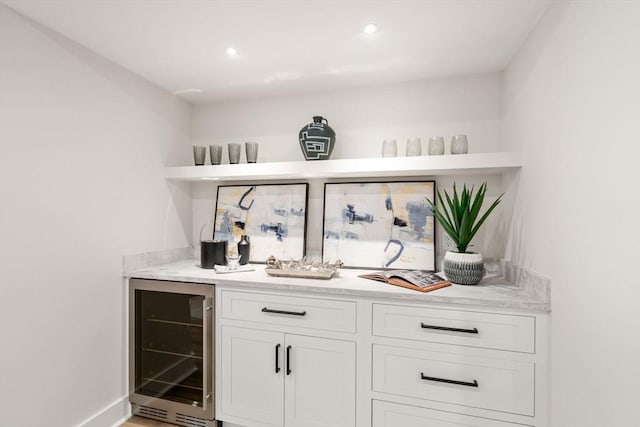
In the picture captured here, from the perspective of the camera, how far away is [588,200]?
1098mm

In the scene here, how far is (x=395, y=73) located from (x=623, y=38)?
4.31 ft

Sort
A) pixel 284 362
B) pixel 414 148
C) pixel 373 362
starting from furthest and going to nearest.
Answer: pixel 414 148 < pixel 284 362 < pixel 373 362

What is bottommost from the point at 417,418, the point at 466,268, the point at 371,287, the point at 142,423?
the point at 142,423

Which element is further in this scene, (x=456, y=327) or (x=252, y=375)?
(x=252, y=375)

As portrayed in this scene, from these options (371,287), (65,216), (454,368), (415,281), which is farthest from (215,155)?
(454,368)

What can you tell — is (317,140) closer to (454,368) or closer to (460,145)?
(460,145)

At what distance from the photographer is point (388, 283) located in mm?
1793

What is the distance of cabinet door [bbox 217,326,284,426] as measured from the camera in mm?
1782

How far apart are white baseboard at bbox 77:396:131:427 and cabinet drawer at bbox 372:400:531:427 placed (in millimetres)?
1598

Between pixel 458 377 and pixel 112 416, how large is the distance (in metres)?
2.05

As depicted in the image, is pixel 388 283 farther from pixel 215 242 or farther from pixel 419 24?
pixel 419 24

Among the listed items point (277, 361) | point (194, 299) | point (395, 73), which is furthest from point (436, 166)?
point (194, 299)

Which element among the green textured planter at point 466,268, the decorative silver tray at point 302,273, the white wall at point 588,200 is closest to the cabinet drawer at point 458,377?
the white wall at point 588,200

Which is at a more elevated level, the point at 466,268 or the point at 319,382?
the point at 466,268
